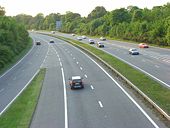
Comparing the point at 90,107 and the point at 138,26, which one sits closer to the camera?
the point at 90,107

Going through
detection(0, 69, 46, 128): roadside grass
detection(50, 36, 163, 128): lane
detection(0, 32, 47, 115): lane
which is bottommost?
detection(0, 32, 47, 115): lane

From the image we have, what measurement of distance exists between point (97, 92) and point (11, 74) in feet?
87.4

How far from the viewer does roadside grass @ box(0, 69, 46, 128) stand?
30.0m

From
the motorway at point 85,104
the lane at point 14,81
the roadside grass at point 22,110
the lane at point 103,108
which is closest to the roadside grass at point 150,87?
the motorway at point 85,104

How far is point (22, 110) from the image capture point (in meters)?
34.4

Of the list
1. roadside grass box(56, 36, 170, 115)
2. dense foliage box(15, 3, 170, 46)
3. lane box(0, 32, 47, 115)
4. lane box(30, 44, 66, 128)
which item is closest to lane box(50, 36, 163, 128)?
lane box(30, 44, 66, 128)

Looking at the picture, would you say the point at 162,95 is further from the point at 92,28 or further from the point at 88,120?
the point at 92,28

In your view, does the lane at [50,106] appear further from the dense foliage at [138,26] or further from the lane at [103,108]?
the dense foliage at [138,26]

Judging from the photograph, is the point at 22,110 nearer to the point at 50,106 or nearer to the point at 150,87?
the point at 50,106

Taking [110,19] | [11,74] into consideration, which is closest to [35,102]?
[11,74]

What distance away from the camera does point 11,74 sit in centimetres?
6322

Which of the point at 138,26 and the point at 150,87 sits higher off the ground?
the point at 150,87

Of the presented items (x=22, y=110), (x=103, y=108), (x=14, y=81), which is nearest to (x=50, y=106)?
(x=22, y=110)

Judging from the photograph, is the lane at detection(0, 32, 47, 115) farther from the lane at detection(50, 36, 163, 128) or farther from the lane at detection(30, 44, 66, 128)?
the lane at detection(50, 36, 163, 128)
